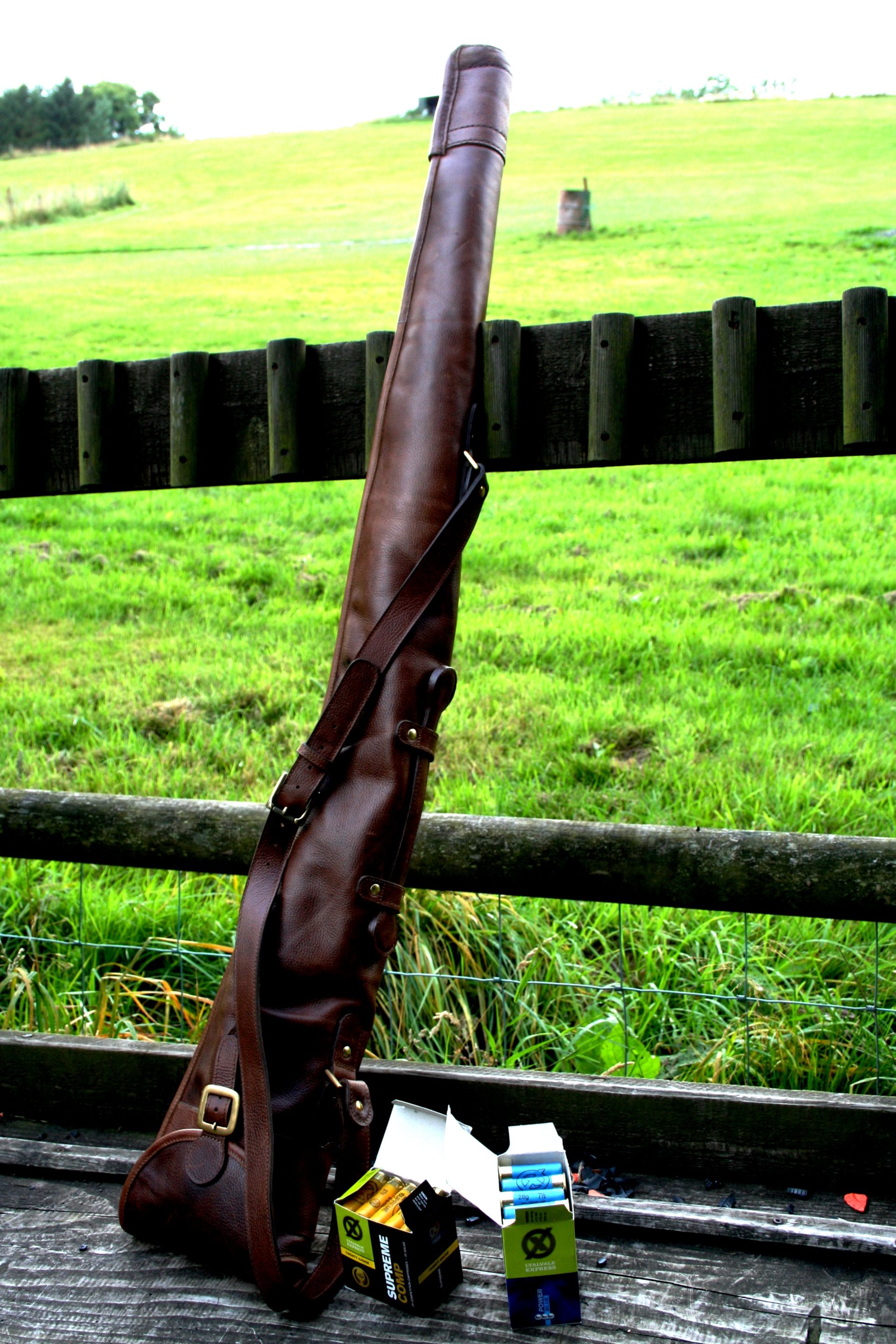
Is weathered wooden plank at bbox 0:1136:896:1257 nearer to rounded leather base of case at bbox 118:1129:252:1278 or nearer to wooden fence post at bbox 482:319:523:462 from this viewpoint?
rounded leather base of case at bbox 118:1129:252:1278

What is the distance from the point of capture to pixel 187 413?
67.7 inches

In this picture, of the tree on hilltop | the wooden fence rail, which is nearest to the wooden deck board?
the wooden fence rail

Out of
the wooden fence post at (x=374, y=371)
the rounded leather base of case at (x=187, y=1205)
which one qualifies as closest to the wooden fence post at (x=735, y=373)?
the wooden fence post at (x=374, y=371)

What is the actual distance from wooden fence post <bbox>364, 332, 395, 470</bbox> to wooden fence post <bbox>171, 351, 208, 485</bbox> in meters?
0.26

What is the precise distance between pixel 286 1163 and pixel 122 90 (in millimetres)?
76701

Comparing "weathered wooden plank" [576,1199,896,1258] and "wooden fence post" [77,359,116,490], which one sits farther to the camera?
"wooden fence post" [77,359,116,490]

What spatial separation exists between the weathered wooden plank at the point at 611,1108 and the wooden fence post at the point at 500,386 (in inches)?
37.7

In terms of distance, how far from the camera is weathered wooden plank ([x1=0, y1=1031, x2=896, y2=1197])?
162 cm

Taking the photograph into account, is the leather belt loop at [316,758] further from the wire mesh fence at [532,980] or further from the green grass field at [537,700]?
the green grass field at [537,700]

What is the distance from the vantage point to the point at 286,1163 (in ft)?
4.62

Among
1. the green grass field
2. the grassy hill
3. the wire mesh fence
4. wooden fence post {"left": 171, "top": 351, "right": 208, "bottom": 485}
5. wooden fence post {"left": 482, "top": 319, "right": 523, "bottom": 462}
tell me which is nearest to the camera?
wooden fence post {"left": 482, "top": 319, "right": 523, "bottom": 462}

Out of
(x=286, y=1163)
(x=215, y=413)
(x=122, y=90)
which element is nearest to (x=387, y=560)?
(x=215, y=413)

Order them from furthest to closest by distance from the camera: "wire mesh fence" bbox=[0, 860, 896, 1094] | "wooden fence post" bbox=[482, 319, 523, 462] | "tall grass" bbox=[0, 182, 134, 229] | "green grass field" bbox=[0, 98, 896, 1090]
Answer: "tall grass" bbox=[0, 182, 134, 229] → "green grass field" bbox=[0, 98, 896, 1090] → "wire mesh fence" bbox=[0, 860, 896, 1094] → "wooden fence post" bbox=[482, 319, 523, 462]

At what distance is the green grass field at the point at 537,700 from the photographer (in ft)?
7.94
